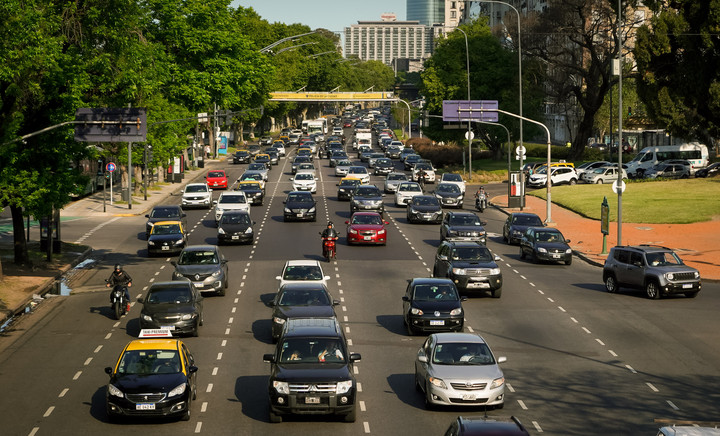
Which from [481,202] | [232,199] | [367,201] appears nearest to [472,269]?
[367,201]

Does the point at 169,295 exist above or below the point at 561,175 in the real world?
below

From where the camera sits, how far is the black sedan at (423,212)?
55.2 metres

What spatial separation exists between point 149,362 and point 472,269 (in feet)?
50.8

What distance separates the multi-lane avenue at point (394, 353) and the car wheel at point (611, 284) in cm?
60

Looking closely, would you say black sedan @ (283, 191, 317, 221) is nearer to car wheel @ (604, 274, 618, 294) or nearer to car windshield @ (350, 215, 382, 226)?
car windshield @ (350, 215, 382, 226)

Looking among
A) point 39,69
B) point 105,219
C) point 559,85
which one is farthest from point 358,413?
point 559,85

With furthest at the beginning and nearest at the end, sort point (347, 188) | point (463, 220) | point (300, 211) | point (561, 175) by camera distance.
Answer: point (561, 175)
point (347, 188)
point (300, 211)
point (463, 220)

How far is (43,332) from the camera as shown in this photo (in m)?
29.6

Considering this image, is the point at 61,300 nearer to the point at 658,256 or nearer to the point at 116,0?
the point at 116,0

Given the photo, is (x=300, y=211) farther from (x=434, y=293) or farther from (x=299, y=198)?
(x=434, y=293)

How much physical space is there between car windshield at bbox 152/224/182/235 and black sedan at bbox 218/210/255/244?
2.54 m

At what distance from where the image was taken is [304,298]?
2794cm

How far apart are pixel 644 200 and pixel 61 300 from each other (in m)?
41.4

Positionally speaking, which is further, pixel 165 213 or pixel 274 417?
pixel 165 213
